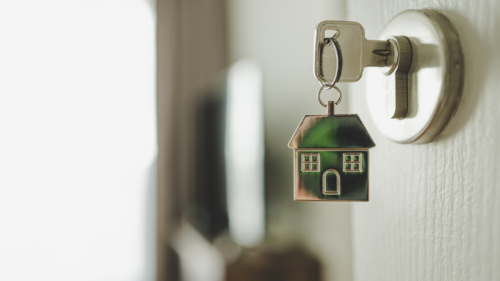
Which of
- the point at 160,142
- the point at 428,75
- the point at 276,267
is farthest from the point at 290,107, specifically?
the point at 428,75

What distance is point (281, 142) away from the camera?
4.66 feet

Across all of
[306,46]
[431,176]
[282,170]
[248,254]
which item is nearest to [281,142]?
[282,170]

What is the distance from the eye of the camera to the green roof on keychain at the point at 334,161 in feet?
0.81

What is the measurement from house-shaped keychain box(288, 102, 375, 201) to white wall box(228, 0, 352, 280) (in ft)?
1.84

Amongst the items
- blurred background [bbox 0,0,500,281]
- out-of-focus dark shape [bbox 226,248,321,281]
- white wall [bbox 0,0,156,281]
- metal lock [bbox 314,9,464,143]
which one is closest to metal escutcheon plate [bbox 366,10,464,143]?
metal lock [bbox 314,9,464,143]

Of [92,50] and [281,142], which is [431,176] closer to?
[281,142]

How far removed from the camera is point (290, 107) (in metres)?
1.28

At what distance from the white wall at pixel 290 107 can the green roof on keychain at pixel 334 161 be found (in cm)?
56

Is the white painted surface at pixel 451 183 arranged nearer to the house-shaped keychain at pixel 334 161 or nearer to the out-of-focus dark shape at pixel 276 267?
the house-shaped keychain at pixel 334 161

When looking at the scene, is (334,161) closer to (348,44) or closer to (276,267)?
(348,44)

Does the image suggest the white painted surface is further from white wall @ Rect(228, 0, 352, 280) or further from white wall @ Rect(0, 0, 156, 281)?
white wall @ Rect(0, 0, 156, 281)

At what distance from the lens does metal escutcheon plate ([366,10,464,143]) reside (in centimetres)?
20

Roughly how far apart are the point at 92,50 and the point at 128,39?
8.1 inches

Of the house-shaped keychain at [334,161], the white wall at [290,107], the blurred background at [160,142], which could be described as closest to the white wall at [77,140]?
the blurred background at [160,142]
